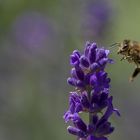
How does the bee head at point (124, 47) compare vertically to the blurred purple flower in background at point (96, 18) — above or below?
below

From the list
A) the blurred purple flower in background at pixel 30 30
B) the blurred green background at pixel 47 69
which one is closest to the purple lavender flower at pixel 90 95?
the blurred green background at pixel 47 69

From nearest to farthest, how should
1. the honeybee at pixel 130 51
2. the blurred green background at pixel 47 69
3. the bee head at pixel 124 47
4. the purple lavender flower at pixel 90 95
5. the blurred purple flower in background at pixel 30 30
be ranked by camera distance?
the purple lavender flower at pixel 90 95 → the honeybee at pixel 130 51 → the bee head at pixel 124 47 → the blurred green background at pixel 47 69 → the blurred purple flower in background at pixel 30 30

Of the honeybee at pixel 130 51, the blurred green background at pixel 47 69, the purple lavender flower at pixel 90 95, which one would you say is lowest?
the purple lavender flower at pixel 90 95

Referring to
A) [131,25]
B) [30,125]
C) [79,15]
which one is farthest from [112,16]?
[131,25]

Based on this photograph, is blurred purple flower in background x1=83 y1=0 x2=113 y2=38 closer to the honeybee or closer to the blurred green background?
the blurred green background

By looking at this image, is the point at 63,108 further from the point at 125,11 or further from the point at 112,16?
the point at 125,11

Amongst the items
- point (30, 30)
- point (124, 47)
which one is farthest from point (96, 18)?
point (124, 47)

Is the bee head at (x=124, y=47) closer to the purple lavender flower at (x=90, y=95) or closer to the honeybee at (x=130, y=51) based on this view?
the honeybee at (x=130, y=51)
